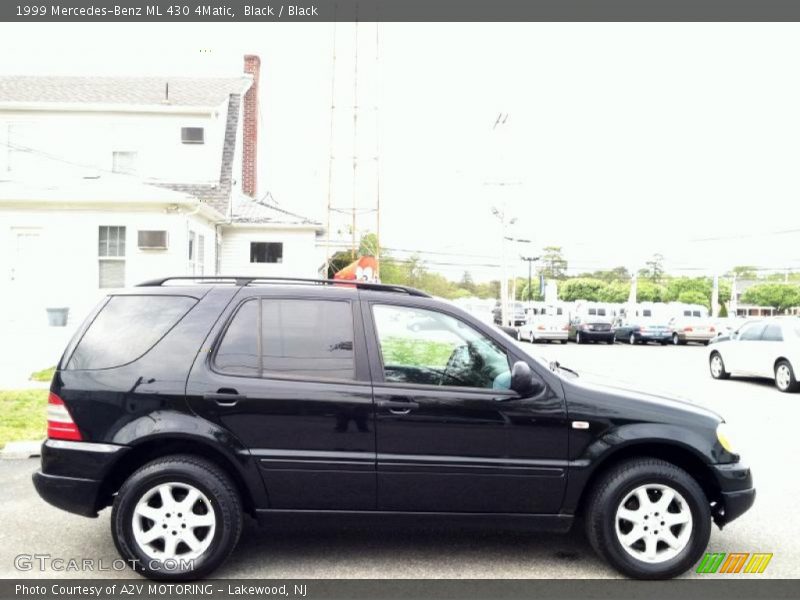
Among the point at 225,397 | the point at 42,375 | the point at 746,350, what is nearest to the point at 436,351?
the point at 225,397

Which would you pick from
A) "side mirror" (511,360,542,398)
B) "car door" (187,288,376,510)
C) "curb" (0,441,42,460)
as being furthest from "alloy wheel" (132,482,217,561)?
"curb" (0,441,42,460)

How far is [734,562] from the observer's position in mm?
4656

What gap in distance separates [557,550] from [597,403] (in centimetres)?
114

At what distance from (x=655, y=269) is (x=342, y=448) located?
113652 mm

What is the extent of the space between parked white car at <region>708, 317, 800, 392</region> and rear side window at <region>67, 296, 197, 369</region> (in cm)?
1256

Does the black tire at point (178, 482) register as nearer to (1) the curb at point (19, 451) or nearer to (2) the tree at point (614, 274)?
(1) the curb at point (19, 451)

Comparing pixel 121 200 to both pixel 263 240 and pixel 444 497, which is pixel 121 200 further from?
pixel 444 497

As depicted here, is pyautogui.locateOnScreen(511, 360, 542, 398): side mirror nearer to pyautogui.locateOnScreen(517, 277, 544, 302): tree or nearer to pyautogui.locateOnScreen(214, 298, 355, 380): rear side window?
pyautogui.locateOnScreen(214, 298, 355, 380): rear side window

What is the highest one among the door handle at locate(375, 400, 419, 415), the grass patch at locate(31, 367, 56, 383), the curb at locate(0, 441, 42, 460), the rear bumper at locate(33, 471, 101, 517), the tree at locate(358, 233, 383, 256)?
the tree at locate(358, 233, 383, 256)

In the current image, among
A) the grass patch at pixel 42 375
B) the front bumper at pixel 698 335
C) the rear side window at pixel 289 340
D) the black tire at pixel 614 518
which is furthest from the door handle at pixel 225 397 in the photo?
the front bumper at pixel 698 335

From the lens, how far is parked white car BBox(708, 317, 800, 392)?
13.7 metres
